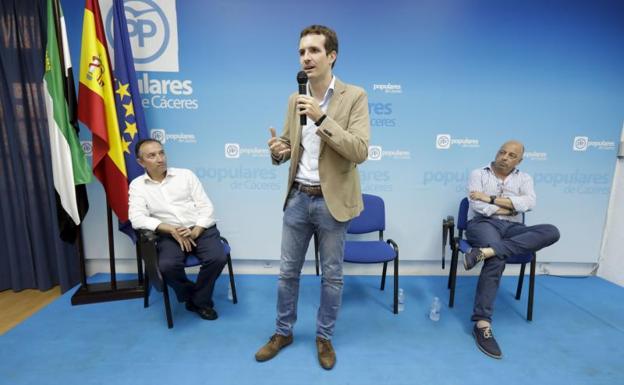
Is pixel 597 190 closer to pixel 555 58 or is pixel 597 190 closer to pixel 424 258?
pixel 555 58

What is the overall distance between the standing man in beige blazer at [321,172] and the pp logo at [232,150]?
1042 mm

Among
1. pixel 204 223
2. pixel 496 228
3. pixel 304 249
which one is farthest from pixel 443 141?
pixel 204 223

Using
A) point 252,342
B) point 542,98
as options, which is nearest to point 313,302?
point 252,342

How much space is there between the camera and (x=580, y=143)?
273 cm

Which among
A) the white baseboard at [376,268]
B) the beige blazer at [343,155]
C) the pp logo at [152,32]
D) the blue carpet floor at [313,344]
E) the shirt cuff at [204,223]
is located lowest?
the blue carpet floor at [313,344]

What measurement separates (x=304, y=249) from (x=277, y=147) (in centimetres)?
61

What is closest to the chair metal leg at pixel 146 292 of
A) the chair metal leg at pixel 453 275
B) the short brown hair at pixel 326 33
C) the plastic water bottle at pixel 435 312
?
the short brown hair at pixel 326 33

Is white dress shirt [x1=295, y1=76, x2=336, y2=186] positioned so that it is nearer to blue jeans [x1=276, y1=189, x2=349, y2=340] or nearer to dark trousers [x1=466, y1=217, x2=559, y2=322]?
blue jeans [x1=276, y1=189, x2=349, y2=340]

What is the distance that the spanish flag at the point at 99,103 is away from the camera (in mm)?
2189

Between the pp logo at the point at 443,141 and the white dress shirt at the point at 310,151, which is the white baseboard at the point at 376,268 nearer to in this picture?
the pp logo at the point at 443,141

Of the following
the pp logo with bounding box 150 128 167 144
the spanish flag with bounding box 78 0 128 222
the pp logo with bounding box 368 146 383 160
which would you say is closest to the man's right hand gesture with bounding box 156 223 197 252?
the spanish flag with bounding box 78 0 128 222

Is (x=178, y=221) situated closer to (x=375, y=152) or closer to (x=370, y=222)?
(x=370, y=222)

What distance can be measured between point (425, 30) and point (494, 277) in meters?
2.02

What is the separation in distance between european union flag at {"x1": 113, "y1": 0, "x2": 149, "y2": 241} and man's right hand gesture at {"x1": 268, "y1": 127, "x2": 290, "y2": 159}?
1.41 metres
